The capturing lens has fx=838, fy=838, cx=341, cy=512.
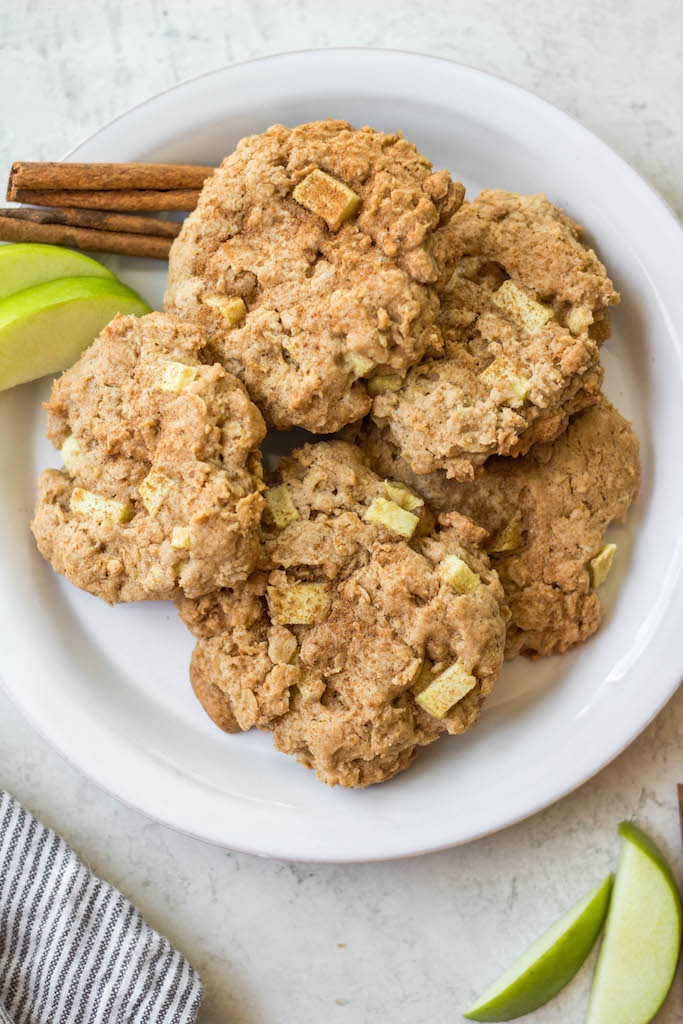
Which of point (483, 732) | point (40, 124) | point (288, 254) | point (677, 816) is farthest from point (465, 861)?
point (40, 124)

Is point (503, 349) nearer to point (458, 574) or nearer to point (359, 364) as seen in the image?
point (359, 364)

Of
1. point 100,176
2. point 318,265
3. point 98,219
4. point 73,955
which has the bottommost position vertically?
point 73,955

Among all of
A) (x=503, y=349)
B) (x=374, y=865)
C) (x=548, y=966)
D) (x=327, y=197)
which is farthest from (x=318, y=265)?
(x=548, y=966)

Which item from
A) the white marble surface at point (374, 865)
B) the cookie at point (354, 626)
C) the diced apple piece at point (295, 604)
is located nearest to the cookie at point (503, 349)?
the cookie at point (354, 626)

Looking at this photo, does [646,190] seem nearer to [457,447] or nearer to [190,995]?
[457,447]

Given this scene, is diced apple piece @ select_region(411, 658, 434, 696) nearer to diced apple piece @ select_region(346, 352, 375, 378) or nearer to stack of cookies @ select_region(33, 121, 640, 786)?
stack of cookies @ select_region(33, 121, 640, 786)

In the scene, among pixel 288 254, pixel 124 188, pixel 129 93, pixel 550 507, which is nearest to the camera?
pixel 288 254

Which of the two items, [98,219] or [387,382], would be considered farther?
[98,219]

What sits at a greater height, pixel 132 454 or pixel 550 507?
pixel 550 507
